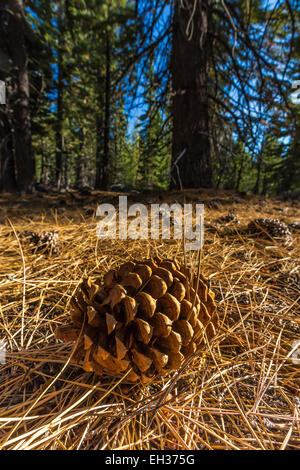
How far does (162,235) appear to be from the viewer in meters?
1.06

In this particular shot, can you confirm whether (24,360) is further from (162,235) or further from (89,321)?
(162,235)

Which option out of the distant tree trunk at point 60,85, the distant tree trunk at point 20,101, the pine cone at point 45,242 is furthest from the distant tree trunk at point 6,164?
the pine cone at point 45,242

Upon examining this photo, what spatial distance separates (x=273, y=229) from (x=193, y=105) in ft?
5.88

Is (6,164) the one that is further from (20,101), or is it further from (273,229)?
(273,229)

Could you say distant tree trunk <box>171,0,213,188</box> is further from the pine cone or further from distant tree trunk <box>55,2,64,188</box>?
distant tree trunk <box>55,2,64,188</box>

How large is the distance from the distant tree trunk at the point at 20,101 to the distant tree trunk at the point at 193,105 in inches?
91.7

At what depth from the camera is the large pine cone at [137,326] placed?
37 cm

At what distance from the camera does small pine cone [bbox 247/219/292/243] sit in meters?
0.99

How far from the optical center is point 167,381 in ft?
1.40

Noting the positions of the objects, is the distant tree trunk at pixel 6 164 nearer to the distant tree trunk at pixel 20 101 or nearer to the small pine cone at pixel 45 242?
the distant tree trunk at pixel 20 101

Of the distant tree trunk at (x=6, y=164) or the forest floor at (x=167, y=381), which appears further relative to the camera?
the distant tree trunk at (x=6, y=164)

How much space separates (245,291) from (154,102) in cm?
215

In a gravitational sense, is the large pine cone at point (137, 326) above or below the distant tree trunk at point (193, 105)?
below

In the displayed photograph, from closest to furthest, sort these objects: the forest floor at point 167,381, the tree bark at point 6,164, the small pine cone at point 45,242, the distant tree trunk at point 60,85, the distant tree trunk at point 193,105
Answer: the forest floor at point 167,381
the small pine cone at point 45,242
the distant tree trunk at point 193,105
the tree bark at point 6,164
the distant tree trunk at point 60,85
